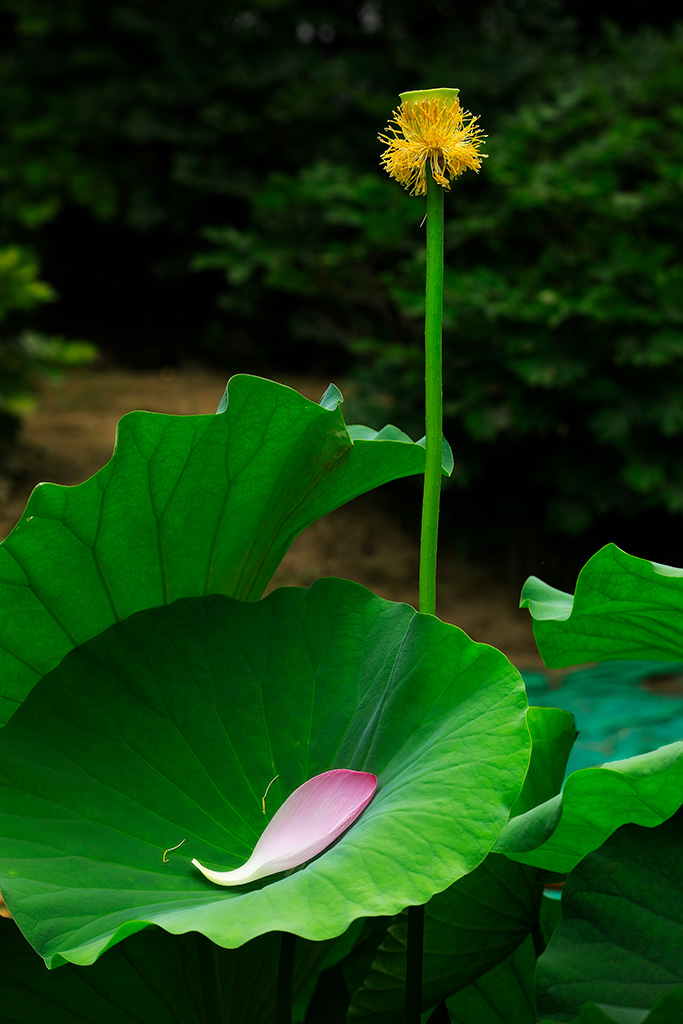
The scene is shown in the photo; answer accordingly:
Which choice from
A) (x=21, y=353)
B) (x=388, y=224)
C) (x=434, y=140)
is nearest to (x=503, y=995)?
(x=434, y=140)

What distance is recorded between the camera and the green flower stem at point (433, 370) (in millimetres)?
524

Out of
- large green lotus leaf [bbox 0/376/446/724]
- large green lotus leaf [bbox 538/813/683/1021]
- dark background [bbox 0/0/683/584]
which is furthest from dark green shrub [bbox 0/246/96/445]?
large green lotus leaf [bbox 538/813/683/1021]

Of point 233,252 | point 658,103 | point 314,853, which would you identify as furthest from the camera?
point 233,252

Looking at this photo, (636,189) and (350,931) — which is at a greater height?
(636,189)

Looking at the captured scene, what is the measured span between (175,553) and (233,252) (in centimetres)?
355

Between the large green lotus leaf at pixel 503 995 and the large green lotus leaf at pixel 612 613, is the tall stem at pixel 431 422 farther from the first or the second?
the large green lotus leaf at pixel 503 995

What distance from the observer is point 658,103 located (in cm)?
342

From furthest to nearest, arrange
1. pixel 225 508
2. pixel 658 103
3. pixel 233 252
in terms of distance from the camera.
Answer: pixel 233 252, pixel 658 103, pixel 225 508

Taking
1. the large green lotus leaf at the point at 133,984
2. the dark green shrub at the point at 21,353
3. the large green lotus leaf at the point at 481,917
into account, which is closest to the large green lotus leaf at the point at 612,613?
the large green lotus leaf at the point at 481,917

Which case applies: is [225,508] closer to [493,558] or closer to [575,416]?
[575,416]

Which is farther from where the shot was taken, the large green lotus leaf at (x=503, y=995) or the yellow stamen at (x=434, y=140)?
the large green lotus leaf at (x=503, y=995)

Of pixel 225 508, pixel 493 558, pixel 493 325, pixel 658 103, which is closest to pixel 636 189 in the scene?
pixel 658 103

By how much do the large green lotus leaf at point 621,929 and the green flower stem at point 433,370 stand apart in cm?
19

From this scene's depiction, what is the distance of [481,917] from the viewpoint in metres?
0.66
